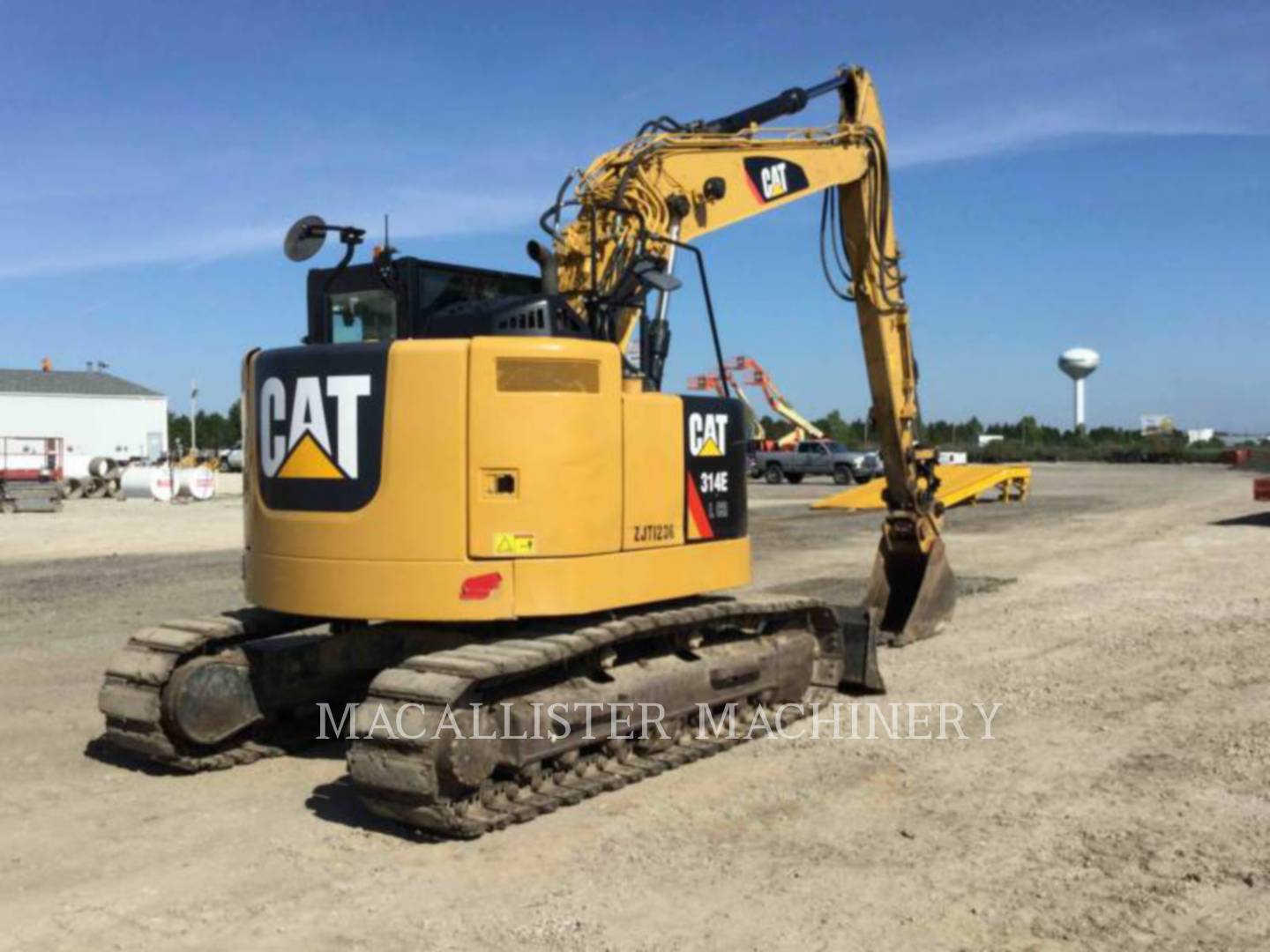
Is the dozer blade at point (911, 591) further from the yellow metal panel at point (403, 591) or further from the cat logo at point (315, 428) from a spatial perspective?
the cat logo at point (315, 428)

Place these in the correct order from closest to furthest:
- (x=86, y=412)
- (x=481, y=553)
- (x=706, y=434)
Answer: (x=481, y=553), (x=706, y=434), (x=86, y=412)

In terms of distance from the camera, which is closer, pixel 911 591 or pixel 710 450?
pixel 710 450

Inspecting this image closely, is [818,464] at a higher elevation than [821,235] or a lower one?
lower

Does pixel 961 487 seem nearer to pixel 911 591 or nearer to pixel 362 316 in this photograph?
pixel 911 591

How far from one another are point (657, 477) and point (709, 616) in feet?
3.02

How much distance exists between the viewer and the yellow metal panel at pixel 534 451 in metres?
6.07

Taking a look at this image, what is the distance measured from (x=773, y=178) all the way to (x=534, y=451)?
14.9 feet

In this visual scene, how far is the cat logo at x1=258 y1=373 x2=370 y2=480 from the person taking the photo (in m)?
6.19

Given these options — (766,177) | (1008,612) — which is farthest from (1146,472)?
(766,177)

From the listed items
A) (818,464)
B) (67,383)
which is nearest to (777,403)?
(818,464)

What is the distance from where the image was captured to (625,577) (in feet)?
21.3

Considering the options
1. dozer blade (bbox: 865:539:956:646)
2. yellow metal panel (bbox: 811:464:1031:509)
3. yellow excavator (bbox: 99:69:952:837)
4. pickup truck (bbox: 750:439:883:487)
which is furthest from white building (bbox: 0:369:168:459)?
yellow excavator (bbox: 99:69:952:837)

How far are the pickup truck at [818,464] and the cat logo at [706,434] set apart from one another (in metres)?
35.1

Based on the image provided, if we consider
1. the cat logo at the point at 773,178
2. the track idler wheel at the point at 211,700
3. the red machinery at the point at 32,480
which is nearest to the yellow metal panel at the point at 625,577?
the track idler wheel at the point at 211,700
